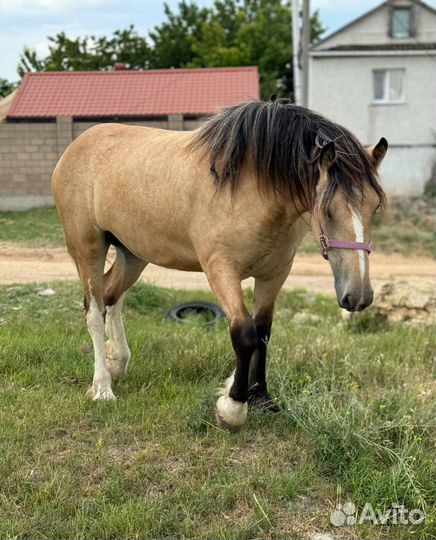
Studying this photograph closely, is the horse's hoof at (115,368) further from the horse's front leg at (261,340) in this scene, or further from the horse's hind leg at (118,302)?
the horse's front leg at (261,340)

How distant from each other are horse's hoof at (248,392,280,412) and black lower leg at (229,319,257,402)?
0.49 m

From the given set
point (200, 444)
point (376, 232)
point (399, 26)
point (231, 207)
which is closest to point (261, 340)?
point (200, 444)

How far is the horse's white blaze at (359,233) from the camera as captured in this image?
3070mm

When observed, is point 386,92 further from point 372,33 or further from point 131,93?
point 131,93

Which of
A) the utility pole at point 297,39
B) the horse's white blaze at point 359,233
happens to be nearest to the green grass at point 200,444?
the horse's white blaze at point 359,233

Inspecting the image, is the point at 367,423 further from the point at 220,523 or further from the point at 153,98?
the point at 153,98

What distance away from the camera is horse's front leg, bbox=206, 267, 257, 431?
360 cm

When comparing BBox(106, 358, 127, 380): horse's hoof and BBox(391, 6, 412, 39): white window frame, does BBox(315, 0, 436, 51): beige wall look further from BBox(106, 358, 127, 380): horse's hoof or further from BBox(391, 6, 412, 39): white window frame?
BBox(106, 358, 127, 380): horse's hoof

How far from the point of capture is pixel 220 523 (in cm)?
302

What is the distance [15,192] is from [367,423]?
30.6 ft

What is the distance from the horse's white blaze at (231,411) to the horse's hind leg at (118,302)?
3.95ft

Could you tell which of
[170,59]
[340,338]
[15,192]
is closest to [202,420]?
[340,338]

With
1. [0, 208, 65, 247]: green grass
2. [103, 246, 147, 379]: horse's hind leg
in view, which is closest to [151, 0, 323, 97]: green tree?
[0, 208, 65, 247]: green grass

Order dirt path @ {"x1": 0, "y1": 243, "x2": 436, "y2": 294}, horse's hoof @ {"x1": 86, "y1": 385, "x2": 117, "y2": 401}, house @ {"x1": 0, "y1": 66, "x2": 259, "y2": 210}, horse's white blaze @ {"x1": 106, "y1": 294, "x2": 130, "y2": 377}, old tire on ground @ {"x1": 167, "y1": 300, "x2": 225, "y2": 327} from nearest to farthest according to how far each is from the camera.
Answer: horse's hoof @ {"x1": 86, "y1": 385, "x2": 117, "y2": 401} < horse's white blaze @ {"x1": 106, "y1": 294, "x2": 130, "y2": 377} < old tire on ground @ {"x1": 167, "y1": 300, "x2": 225, "y2": 327} < dirt path @ {"x1": 0, "y1": 243, "x2": 436, "y2": 294} < house @ {"x1": 0, "y1": 66, "x2": 259, "y2": 210}
